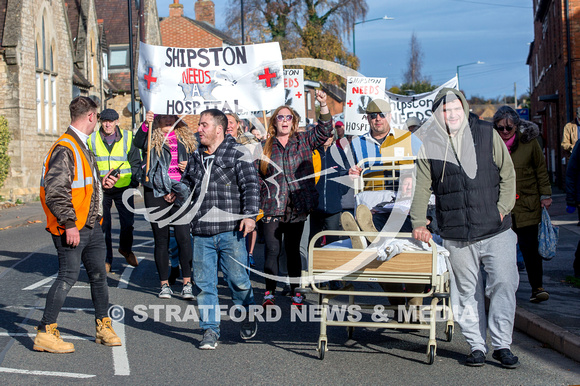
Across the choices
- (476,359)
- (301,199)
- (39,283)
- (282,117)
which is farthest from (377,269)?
(39,283)

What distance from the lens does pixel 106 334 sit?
613 centimetres

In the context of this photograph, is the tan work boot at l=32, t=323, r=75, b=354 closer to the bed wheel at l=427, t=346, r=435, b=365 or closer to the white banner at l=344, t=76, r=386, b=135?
the bed wheel at l=427, t=346, r=435, b=365

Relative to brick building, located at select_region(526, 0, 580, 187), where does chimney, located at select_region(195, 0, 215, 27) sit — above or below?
above

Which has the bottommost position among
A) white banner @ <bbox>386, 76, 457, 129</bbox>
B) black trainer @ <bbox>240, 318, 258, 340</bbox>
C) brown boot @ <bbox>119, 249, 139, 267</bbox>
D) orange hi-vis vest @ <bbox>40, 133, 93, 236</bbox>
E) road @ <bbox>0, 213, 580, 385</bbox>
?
road @ <bbox>0, 213, 580, 385</bbox>

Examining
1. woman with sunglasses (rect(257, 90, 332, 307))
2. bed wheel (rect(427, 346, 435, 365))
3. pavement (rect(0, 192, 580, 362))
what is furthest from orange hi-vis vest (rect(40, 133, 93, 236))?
pavement (rect(0, 192, 580, 362))

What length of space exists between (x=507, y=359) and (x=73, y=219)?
3568mm

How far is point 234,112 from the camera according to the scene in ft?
33.0

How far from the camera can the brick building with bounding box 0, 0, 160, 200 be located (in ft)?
83.5

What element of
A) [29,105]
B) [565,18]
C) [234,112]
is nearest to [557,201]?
[565,18]

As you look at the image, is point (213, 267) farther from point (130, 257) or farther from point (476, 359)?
point (130, 257)

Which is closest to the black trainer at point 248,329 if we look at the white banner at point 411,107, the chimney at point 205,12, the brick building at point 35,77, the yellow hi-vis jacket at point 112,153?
the yellow hi-vis jacket at point 112,153

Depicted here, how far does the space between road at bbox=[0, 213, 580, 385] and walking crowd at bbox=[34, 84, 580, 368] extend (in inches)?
8.1

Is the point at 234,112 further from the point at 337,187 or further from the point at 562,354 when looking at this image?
the point at 562,354

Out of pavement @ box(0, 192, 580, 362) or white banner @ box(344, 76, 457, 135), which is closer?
pavement @ box(0, 192, 580, 362)
